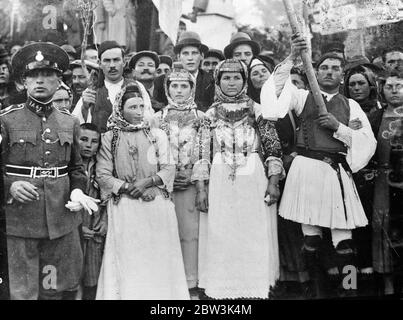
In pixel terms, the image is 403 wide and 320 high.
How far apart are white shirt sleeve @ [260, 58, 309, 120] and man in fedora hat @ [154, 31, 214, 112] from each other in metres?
0.50

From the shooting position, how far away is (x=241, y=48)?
5285 mm

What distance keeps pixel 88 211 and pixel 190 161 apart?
0.92 m

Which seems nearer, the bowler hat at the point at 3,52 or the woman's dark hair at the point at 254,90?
the woman's dark hair at the point at 254,90

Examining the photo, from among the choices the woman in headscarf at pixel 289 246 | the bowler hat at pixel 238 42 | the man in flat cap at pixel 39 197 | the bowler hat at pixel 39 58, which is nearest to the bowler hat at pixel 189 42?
the bowler hat at pixel 238 42

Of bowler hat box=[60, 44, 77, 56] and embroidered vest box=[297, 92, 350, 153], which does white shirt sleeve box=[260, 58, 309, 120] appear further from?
bowler hat box=[60, 44, 77, 56]

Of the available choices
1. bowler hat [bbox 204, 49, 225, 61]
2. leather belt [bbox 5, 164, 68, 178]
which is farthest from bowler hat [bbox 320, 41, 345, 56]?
leather belt [bbox 5, 164, 68, 178]

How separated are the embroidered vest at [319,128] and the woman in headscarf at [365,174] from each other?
151 mm

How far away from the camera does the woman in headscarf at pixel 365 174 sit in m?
5.06

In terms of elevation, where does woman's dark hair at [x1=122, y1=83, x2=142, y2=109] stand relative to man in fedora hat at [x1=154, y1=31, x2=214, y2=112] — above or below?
below

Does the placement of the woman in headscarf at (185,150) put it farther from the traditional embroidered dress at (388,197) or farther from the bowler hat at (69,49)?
the traditional embroidered dress at (388,197)

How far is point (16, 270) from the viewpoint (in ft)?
15.2

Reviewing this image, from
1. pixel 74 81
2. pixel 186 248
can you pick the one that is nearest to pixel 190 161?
pixel 186 248

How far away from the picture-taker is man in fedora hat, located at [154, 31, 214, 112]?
515cm
